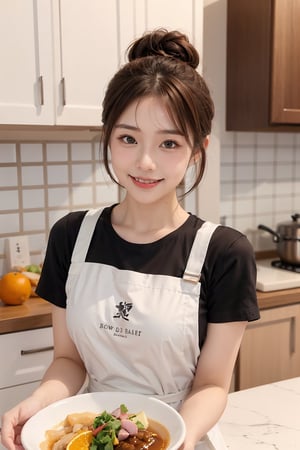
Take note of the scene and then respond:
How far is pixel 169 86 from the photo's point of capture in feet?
3.53

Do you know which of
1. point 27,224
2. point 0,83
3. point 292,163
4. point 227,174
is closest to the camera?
point 0,83

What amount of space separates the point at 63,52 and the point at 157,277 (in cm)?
104

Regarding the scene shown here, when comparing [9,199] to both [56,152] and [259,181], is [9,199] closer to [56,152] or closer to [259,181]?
[56,152]

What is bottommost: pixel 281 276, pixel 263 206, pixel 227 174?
pixel 281 276

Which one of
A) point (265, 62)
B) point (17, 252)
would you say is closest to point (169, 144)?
point (17, 252)

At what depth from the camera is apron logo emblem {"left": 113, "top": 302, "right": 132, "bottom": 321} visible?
3.66ft

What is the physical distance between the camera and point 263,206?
2775 millimetres

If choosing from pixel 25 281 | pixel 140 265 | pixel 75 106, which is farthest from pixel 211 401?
pixel 75 106

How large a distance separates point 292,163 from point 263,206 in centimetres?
28

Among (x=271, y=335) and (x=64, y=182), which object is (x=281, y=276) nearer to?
(x=271, y=335)

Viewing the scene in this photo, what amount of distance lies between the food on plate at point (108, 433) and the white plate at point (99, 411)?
0.01 m

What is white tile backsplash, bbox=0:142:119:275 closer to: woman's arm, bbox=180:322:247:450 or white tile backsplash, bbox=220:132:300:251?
white tile backsplash, bbox=220:132:300:251

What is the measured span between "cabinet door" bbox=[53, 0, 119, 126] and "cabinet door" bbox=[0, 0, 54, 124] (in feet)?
0.12

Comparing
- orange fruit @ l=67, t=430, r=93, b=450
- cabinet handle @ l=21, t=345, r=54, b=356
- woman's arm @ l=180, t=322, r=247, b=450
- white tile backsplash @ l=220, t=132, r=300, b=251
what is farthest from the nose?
white tile backsplash @ l=220, t=132, r=300, b=251
